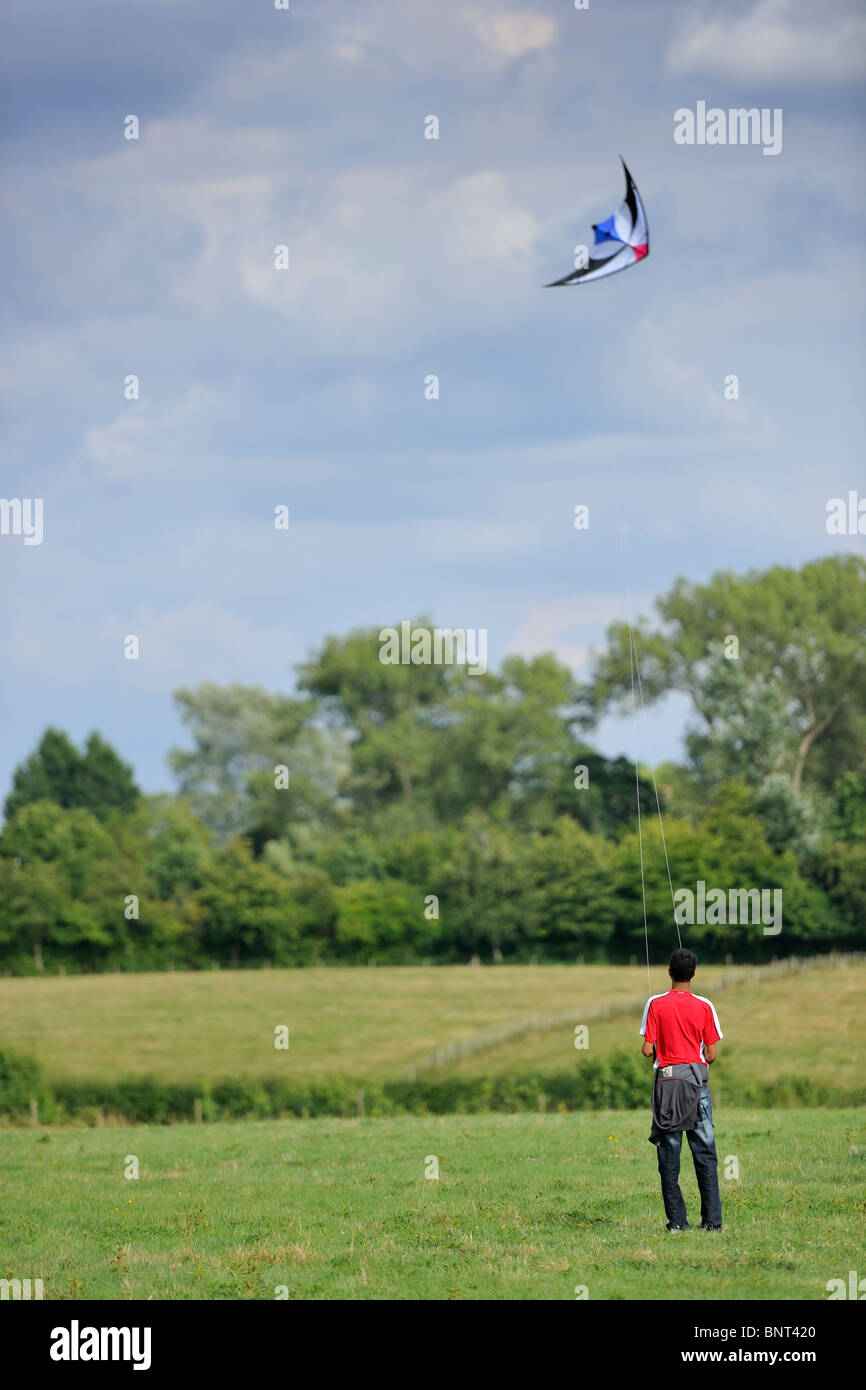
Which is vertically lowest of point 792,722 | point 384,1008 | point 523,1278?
point 384,1008

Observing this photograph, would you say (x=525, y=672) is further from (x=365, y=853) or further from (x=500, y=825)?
(x=365, y=853)

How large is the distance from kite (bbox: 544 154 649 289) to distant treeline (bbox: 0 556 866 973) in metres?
48.7

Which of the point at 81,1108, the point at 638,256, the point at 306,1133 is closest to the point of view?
the point at 638,256

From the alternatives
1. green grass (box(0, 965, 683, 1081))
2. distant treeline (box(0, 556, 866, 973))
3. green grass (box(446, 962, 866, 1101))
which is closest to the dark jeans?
green grass (box(446, 962, 866, 1101))

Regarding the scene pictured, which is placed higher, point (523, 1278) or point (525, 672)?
point (525, 672)

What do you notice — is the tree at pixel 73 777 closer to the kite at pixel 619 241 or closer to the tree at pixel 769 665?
the tree at pixel 769 665

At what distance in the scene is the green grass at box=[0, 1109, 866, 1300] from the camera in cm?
1096

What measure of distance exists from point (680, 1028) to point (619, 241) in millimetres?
11543

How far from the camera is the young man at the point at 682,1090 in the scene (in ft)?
39.2

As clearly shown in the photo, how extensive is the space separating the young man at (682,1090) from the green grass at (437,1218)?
0.33m

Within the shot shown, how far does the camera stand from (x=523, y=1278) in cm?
1086

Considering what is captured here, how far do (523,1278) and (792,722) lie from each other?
3091 inches

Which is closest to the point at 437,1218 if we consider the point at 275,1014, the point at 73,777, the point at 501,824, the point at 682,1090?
the point at 682,1090

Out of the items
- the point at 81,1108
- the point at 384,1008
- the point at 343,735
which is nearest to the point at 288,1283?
the point at 81,1108
